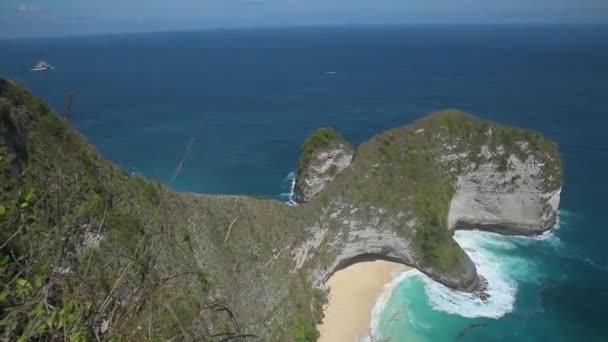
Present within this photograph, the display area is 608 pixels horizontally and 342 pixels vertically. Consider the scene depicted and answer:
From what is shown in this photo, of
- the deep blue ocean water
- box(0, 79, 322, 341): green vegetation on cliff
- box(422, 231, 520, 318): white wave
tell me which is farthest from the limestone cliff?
the deep blue ocean water

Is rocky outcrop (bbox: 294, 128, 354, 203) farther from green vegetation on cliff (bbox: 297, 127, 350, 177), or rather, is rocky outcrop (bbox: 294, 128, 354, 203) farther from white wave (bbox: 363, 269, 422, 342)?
white wave (bbox: 363, 269, 422, 342)

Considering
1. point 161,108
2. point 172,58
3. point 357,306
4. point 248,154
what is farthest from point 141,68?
point 357,306

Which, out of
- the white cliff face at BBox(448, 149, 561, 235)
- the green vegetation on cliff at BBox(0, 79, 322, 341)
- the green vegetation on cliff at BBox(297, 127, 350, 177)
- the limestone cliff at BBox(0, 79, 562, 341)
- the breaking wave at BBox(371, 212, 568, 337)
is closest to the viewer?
the green vegetation on cliff at BBox(0, 79, 322, 341)

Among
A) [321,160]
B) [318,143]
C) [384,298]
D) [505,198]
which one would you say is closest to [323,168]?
[321,160]

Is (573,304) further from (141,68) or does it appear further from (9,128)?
(141,68)

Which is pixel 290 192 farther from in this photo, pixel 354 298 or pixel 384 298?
pixel 384 298

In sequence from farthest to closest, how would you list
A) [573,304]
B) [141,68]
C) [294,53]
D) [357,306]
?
[294,53] < [141,68] < [573,304] < [357,306]

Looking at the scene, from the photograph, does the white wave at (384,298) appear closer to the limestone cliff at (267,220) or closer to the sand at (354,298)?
the sand at (354,298)
